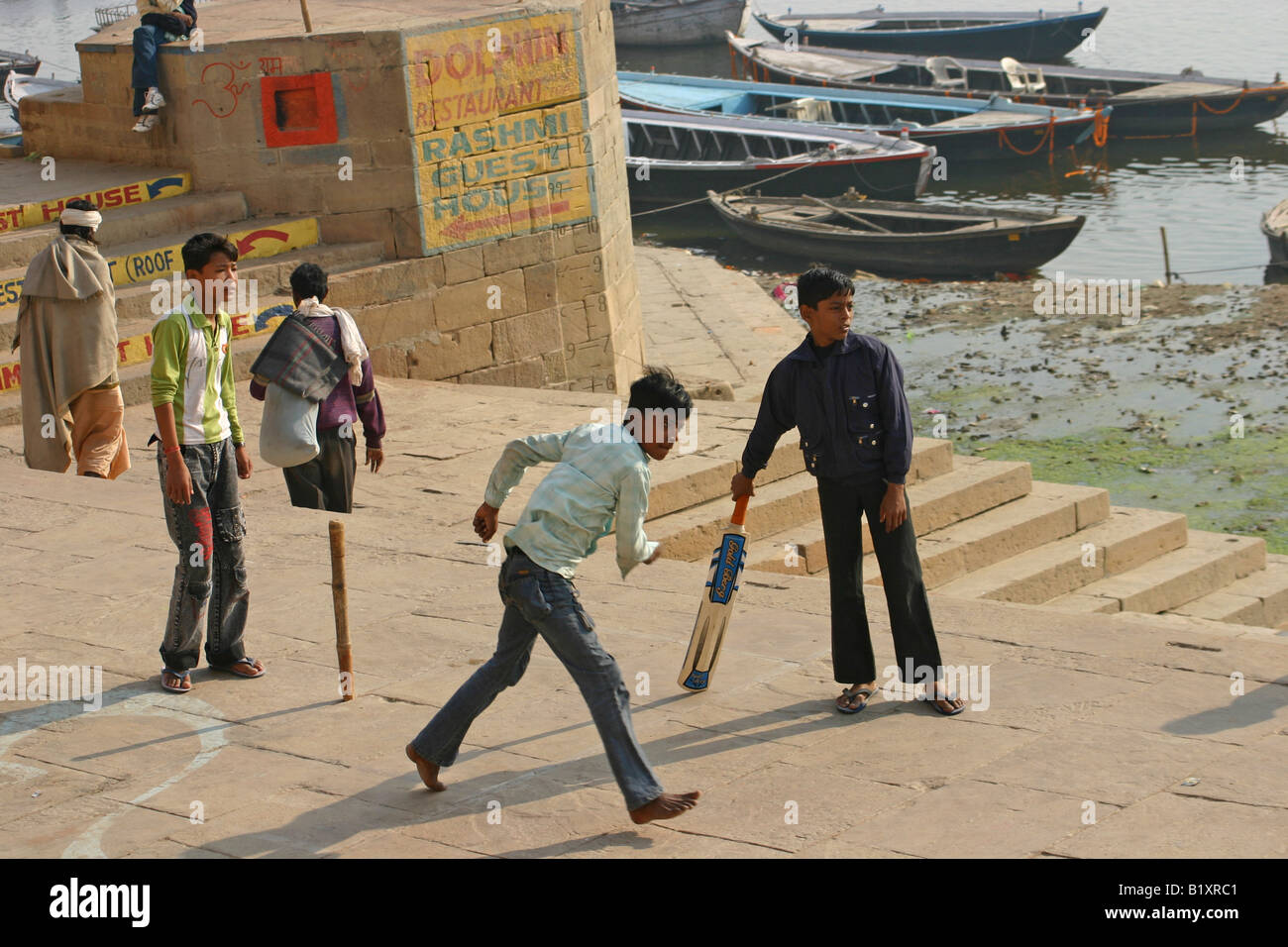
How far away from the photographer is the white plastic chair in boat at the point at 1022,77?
41.0m

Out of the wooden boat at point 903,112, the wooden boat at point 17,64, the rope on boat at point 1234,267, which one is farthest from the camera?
the wooden boat at point 17,64

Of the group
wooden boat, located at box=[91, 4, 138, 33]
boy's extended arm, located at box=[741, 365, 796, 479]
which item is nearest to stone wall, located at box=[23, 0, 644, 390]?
wooden boat, located at box=[91, 4, 138, 33]

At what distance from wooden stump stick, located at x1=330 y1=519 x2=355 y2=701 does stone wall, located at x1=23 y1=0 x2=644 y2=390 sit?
6.31m

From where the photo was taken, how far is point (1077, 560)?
9141mm

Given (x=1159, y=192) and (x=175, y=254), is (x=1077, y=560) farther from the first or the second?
(x=1159, y=192)

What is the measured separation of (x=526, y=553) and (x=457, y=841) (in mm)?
949

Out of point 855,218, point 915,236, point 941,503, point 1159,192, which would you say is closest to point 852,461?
point 941,503

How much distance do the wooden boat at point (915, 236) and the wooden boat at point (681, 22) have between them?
33.1 meters

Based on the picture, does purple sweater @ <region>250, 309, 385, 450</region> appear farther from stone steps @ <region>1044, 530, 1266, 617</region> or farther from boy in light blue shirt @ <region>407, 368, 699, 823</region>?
stone steps @ <region>1044, 530, 1266, 617</region>

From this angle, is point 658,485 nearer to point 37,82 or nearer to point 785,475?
point 785,475

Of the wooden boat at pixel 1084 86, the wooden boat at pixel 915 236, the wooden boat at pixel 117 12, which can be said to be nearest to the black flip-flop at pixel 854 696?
the wooden boat at pixel 117 12

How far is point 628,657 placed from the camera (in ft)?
20.8

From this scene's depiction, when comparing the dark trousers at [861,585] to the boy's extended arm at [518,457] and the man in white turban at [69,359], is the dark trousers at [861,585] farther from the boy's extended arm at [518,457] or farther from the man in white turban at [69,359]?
the man in white turban at [69,359]

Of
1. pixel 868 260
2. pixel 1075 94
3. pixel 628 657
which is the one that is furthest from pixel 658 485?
pixel 1075 94
